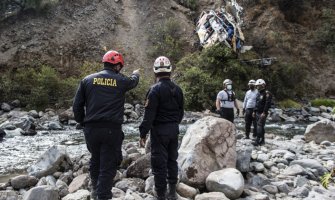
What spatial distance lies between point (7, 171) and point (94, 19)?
26.0 meters

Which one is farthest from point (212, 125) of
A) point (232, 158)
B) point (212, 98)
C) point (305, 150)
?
point (212, 98)

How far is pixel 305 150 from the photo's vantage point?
10.6 metres

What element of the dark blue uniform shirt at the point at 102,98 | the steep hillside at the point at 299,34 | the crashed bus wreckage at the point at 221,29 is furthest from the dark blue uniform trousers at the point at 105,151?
the steep hillside at the point at 299,34

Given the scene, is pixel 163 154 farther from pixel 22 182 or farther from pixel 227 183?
pixel 22 182

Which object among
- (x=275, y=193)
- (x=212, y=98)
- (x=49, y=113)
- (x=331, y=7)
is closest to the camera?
(x=275, y=193)

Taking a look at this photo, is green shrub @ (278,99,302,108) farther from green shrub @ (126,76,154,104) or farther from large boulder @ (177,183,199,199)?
large boulder @ (177,183,199,199)

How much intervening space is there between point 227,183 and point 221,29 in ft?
80.9

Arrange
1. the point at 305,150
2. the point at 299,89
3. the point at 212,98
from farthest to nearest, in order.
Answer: the point at 299,89, the point at 212,98, the point at 305,150

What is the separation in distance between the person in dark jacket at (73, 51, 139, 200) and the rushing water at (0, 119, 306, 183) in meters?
3.82

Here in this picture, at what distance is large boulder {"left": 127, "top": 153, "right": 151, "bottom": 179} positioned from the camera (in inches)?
272

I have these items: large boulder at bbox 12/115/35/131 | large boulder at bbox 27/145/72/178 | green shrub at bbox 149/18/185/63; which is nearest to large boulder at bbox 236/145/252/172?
large boulder at bbox 27/145/72/178

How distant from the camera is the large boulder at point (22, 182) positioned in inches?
272

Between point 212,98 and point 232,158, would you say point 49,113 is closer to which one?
point 212,98

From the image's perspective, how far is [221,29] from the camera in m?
29.7
